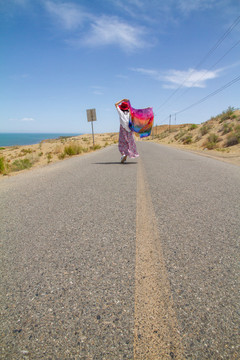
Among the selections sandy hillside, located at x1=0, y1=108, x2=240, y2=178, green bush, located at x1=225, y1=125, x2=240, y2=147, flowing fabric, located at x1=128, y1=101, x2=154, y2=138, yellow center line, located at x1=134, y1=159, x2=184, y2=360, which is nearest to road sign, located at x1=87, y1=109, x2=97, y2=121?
sandy hillside, located at x1=0, y1=108, x2=240, y2=178

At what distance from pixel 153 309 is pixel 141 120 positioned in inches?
339

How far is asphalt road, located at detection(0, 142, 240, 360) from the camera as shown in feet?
3.82

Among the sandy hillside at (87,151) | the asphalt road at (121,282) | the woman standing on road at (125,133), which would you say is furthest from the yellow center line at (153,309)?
the sandy hillside at (87,151)

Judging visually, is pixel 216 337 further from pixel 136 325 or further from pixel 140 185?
pixel 140 185

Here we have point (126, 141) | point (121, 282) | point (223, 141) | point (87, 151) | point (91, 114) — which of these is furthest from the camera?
point (223, 141)

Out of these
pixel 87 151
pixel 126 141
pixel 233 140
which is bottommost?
pixel 87 151

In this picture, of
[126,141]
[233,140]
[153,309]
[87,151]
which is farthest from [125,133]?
[233,140]

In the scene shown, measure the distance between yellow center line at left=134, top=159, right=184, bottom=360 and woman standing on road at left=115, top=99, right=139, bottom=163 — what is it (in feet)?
23.4

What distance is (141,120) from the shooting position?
920cm

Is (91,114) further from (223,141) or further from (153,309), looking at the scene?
(153,309)

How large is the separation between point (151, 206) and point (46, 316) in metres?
2.41

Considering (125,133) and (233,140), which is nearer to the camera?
(125,133)

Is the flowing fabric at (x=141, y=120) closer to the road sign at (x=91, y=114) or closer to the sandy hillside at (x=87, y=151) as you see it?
the sandy hillside at (x=87, y=151)

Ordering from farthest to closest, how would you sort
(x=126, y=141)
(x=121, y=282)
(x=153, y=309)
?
1. (x=126, y=141)
2. (x=121, y=282)
3. (x=153, y=309)
